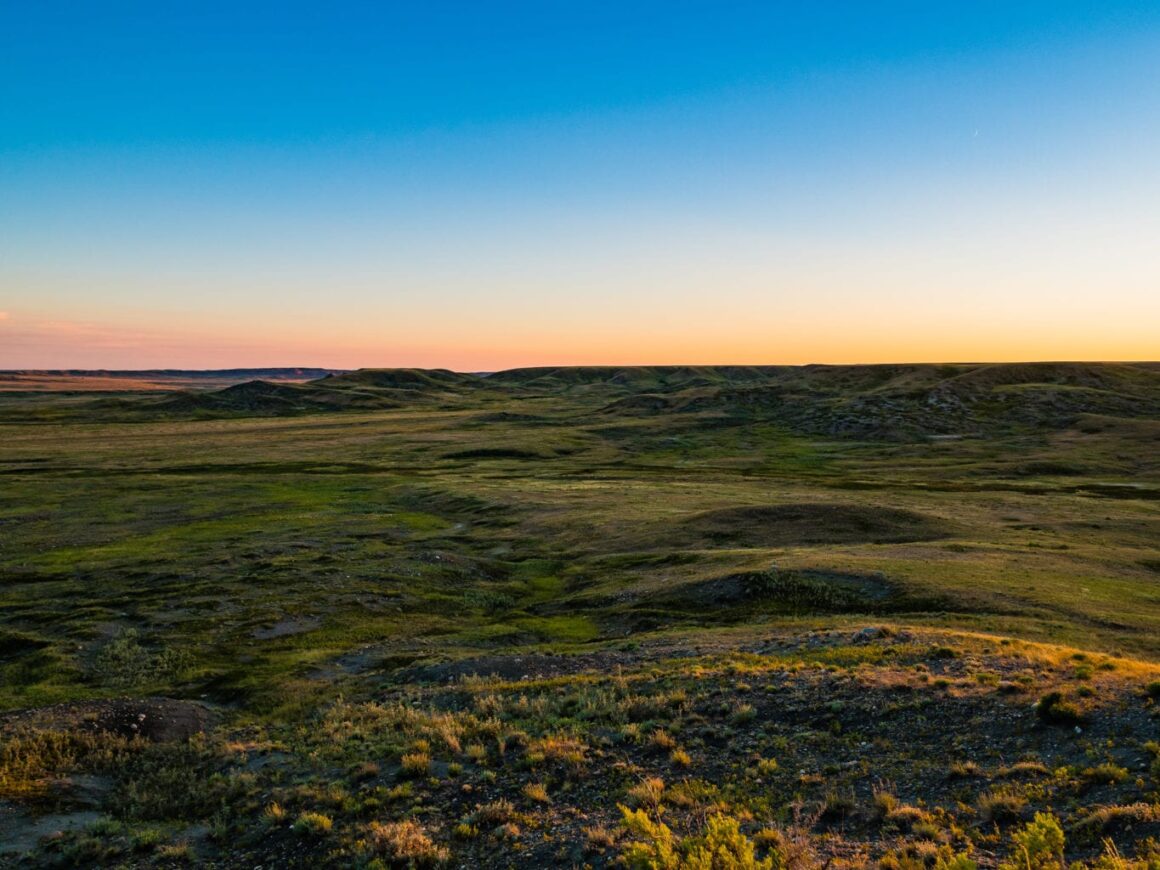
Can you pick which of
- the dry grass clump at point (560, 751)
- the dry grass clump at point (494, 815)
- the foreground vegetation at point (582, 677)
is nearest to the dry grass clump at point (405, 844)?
the foreground vegetation at point (582, 677)

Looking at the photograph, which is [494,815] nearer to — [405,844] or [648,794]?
[405,844]

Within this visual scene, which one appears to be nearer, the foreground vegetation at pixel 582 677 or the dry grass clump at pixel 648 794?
the foreground vegetation at pixel 582 677

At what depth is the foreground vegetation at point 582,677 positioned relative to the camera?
52.3 ft

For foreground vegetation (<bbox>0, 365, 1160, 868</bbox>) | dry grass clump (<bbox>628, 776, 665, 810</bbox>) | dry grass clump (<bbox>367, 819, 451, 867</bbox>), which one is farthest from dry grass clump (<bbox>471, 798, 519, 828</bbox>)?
dry grass clump (<bbox>628, 776, 665, 810</bbox>)

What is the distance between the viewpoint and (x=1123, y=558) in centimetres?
4962

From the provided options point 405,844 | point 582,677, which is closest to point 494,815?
point 405,844

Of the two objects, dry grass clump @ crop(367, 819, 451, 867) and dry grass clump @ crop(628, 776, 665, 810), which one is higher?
dry grass clump @ crop(628, 776, 665, 810)

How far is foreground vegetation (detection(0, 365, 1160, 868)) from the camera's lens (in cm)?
1595

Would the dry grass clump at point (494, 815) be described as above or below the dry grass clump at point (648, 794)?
below

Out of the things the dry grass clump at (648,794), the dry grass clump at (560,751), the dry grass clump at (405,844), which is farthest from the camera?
the dry grass clump at (560,751)

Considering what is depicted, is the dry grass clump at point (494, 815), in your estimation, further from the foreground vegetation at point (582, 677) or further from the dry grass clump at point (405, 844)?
the dry grass clump at point (405, 844)

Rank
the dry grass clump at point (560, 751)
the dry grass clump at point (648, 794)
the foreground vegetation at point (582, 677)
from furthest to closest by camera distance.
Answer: the dry grass clump at point (560, 751) < the dry grass clump at point (648, 794) < the foreground vegetation at point (582, 677)

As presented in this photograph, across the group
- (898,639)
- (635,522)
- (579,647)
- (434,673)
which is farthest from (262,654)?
(635,522)

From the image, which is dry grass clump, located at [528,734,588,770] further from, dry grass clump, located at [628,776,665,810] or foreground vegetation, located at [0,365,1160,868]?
dry grass clump, located at [628,776,665,810]
